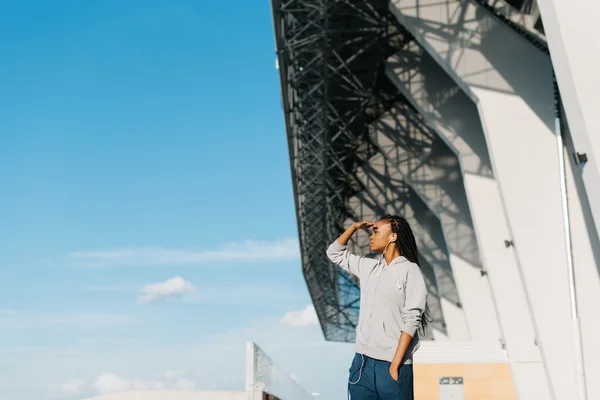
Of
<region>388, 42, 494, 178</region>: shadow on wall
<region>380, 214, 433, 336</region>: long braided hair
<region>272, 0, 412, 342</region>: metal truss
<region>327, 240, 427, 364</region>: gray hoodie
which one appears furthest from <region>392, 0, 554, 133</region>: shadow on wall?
<region>327, 240, 427, 364</region>: gray hoodie

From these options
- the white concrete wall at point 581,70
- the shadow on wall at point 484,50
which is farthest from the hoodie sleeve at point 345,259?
the shadow on wall at point 484,50

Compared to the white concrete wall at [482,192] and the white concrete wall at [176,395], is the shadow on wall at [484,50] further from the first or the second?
the white concrete wall at [176,395]

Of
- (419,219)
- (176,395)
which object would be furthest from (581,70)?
(419,219)

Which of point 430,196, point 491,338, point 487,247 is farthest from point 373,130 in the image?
point 487,247

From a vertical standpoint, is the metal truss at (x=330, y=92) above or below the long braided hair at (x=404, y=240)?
above

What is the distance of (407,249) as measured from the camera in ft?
13.2

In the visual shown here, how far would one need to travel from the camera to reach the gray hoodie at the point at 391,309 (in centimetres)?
372

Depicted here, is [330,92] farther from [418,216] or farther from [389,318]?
[389,318]

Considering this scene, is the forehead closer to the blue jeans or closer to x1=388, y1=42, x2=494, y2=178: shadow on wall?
the blue jeans

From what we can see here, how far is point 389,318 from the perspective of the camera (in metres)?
3.82

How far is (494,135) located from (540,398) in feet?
18.7

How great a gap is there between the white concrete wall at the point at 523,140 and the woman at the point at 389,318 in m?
11.0

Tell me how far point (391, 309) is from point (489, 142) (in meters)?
12.3

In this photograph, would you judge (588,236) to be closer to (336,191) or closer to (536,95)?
(536,95)
